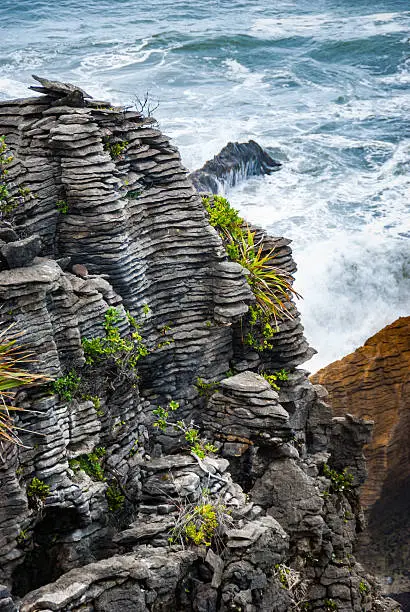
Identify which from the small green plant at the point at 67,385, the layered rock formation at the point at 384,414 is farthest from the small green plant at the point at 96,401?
the layered rock formation at the point at 384,414

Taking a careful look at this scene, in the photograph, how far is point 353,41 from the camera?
1980 inches

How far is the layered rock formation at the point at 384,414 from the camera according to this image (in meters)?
20.0

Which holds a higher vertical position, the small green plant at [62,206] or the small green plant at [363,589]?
the small green plant at [62,206]

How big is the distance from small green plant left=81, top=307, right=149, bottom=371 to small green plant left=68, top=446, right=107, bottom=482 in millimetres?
1391

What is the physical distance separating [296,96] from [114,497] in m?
34.2

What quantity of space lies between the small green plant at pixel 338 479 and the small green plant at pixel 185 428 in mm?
3249

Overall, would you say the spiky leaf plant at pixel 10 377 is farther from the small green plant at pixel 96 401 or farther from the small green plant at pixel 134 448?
the small green plant at pixel 134 448

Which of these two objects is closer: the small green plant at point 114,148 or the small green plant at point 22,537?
the small green plant at point 22,537

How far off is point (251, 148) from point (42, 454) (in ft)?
82.1

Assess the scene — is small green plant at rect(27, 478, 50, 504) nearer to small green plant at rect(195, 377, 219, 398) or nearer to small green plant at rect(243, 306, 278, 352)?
small green plant at rect(195, 377, 219, 398)

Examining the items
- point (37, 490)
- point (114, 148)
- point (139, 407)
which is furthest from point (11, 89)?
point (37, 490)

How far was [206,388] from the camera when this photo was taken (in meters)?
14.6

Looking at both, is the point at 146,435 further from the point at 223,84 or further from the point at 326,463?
the point at 223,84

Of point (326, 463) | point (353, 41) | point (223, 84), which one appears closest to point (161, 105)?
point (223, 84)
